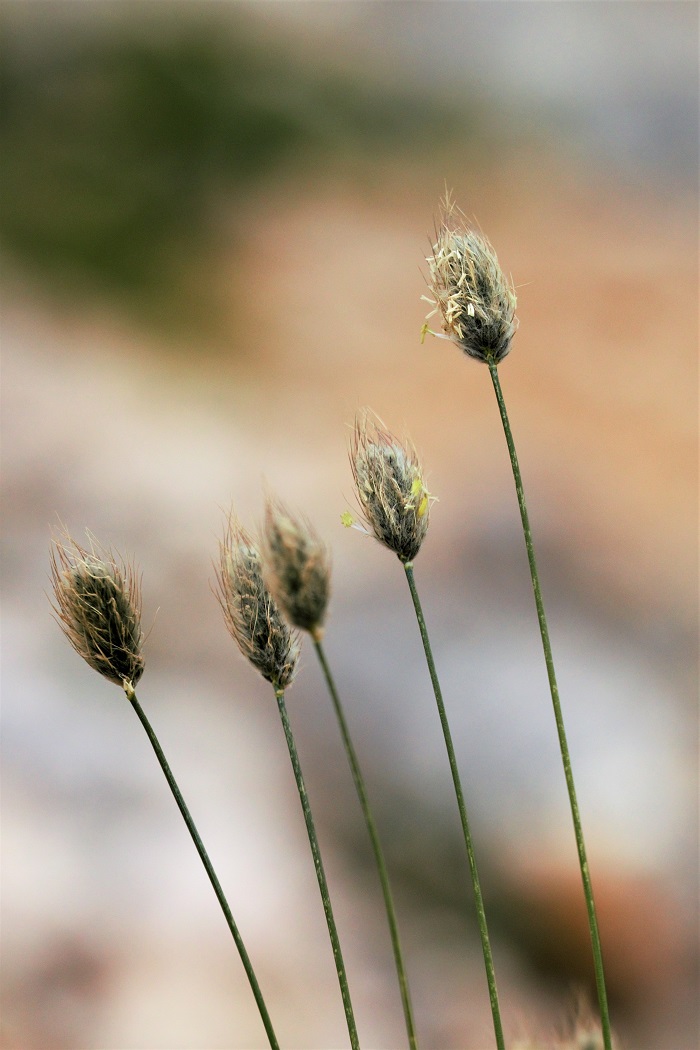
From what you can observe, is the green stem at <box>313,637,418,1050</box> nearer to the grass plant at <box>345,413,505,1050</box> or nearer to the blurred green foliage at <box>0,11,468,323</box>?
the grass plant at <box>345,413,505,1050</box>

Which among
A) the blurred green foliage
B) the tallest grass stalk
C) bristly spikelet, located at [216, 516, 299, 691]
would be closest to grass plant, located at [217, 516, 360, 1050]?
bristly spikelet, located at [216, 516, 299, 691]

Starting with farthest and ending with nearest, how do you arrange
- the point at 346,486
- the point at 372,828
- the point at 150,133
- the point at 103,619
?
the point at 150,133
the point at 346,486
the point at 103,619
the point at 372,828

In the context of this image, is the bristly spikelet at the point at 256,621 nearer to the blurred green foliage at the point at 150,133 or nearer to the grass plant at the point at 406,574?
the grass plant at the point at 406,574

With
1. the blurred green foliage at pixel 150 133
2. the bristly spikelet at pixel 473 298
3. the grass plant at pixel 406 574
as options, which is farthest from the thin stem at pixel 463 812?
the blurred green foliage at pixel 150 133

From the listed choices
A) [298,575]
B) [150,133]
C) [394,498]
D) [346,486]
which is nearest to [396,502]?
[394,498]

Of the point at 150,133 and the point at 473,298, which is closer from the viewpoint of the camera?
the point at 473,298

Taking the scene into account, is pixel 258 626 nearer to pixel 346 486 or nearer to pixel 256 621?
pixel 256 621
